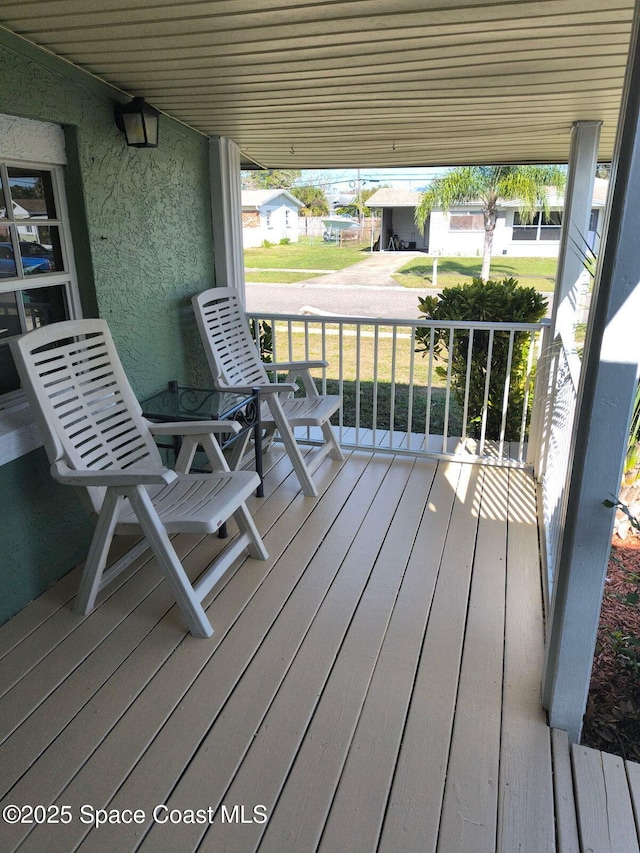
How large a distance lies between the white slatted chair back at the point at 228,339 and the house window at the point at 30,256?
924 mm

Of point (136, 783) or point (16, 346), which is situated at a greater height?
point (16, 346)

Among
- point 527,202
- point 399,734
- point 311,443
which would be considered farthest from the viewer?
point 527,202

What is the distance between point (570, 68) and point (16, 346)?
8.08ft

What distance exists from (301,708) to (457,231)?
18.4 meters

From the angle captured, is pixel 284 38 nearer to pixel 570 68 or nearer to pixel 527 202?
pixel 570 68

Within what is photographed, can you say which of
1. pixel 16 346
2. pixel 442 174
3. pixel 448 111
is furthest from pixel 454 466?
pixel 442 174

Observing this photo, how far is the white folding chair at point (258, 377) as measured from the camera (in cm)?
341

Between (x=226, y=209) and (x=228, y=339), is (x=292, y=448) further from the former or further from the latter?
(x=226, y=209)

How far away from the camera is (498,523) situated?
313 cm

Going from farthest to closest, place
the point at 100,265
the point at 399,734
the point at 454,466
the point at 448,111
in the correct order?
the point at 454,466 → the point at 448,111 → the point at 100,265 → the point at 399,734

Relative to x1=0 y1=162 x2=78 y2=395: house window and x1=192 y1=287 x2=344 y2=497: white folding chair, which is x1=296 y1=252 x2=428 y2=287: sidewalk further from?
x1=0 y1=162 x2=78 y2=395: house window

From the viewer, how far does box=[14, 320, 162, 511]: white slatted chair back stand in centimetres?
228

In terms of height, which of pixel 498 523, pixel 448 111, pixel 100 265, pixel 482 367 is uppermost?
pixel 448 111

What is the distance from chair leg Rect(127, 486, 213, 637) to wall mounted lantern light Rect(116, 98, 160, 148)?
1.80 m
